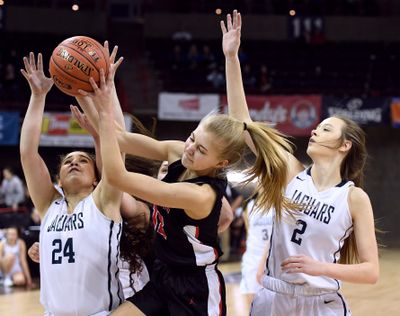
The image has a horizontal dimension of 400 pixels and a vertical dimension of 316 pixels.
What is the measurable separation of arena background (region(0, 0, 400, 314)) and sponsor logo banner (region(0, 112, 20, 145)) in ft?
0.06

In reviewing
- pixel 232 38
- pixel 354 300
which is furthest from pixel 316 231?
pixel 354 300

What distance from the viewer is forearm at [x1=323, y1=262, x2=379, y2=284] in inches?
134

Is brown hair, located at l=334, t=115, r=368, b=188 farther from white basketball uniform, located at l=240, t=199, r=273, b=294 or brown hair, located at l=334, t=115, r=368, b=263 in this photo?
white basketball uniform, located at l=240, t=199, r=273, b=294

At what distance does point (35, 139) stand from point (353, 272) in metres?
1.61

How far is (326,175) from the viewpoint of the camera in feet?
12.7

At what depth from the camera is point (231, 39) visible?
3.92 metres

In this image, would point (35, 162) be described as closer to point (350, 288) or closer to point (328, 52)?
point (350, 288)

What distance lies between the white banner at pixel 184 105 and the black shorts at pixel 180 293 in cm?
1250

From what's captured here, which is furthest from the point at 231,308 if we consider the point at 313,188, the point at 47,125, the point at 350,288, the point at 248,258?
the point at 47,125

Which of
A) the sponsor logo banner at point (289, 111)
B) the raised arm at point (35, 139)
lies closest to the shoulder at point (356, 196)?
the raised arm at point (35, 139)

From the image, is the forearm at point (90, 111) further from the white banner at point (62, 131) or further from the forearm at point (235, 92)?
the white banner at point (62, 131)

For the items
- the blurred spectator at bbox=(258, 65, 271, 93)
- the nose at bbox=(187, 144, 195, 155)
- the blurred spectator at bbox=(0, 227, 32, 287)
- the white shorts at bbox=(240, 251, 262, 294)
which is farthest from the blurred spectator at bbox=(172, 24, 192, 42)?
the nose at bbox=(187, 144, 195, 155)

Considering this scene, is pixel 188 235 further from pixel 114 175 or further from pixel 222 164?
pixel 114 175

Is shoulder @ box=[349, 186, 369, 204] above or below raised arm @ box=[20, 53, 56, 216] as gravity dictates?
below
